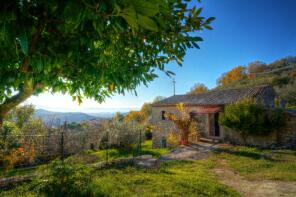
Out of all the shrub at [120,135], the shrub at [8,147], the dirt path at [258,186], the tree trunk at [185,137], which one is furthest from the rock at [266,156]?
the shrub at [8,147]

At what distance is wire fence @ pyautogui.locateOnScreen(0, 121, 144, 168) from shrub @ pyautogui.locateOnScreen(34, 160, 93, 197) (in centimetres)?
205

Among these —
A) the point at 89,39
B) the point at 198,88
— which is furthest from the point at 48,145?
the point at 198,88

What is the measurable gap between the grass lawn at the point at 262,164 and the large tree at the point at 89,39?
757 centimetres

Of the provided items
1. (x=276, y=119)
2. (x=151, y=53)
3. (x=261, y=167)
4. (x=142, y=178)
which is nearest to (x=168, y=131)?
(x=276, y=119)

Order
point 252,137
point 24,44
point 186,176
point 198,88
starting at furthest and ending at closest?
point 198,88, point 252,137, point 186,176, point 24,44

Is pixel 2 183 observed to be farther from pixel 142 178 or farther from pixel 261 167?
pixel 261 167

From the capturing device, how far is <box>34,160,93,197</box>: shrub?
5249 mm

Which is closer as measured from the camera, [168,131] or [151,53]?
[151,53]

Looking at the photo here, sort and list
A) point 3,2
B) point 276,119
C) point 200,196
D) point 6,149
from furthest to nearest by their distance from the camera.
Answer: point 276,119, point 6,149, point 200,196, point 3,2

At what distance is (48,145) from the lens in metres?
12.0

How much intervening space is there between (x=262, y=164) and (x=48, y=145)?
12.2 meters

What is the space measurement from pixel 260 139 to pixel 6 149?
1607 centimetres

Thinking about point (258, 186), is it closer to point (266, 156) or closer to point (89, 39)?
point (266, 156)

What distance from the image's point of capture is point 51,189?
543 cm
